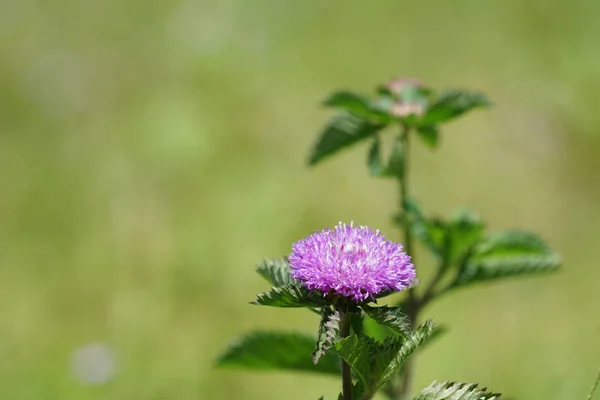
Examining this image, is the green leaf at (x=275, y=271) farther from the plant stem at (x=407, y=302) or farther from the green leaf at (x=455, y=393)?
the plant stem at (x=407, y=302)

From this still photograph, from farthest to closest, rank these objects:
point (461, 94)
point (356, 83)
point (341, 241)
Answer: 1. point (356, 83)
2. point (461, 94)
3. point (341, 241)

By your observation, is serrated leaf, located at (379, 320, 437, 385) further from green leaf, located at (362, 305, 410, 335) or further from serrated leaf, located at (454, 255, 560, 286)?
serrated leaf, located at (454, 255, 560, 286)

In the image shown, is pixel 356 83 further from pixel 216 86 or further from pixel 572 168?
pixel 572 168

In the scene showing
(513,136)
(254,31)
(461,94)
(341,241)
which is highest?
(254,31)

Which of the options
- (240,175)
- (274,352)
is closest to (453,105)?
(274,352)

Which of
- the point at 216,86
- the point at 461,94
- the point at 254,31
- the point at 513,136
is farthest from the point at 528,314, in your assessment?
the point at 254,31

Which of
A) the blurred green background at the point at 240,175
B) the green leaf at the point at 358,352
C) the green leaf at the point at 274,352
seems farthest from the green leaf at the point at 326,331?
the blurred green background at the point at 240,175
